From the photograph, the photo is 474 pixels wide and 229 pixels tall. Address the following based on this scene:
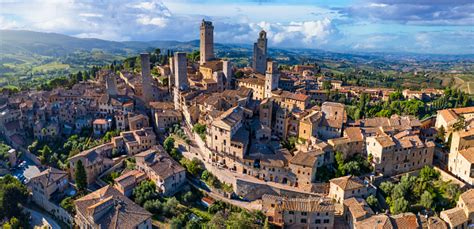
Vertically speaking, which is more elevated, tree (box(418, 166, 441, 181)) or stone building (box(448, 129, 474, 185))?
stone building (box(448, 129, 474, 185))

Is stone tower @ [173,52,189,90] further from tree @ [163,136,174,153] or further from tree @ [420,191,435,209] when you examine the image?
tree @ [420,191,435,209]

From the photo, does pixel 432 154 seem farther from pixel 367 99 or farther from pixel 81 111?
pixel 81 111

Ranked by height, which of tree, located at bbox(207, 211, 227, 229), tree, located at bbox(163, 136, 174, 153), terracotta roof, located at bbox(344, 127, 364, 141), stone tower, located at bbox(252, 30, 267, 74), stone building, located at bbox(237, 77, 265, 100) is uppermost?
stone tower, located at bbox(252, 30, 267, 74)

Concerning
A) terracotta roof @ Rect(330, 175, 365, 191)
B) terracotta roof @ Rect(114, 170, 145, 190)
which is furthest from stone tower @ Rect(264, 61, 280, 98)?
terracotta roof @ Rect(114, 170, 145, 190)

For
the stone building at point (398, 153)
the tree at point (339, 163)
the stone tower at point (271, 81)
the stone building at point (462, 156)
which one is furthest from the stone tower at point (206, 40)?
the stone building at point (462, 156)

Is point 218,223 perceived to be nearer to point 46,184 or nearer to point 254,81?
point 46,184

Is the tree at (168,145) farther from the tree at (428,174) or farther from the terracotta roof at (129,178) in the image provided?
the tree at (428,174)

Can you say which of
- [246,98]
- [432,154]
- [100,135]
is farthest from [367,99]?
[100,135]
